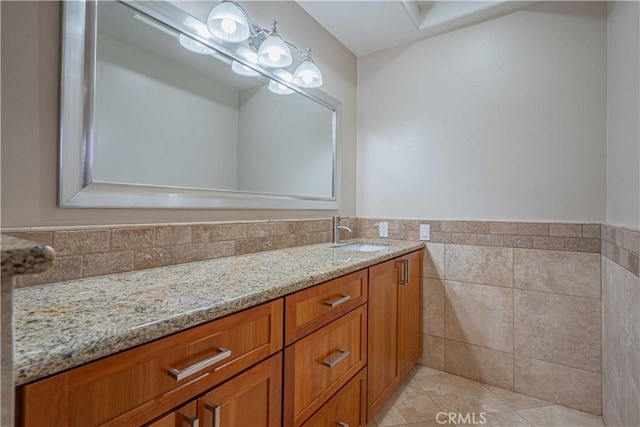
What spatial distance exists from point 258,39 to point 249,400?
5.51ft

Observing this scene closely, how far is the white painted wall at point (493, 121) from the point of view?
5.80 feet

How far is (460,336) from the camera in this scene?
6.89 feet

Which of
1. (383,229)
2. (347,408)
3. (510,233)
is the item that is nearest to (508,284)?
(510,233)

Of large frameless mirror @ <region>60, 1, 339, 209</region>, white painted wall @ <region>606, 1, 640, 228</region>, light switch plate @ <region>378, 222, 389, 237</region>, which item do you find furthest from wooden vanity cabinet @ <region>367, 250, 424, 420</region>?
white painted wall @ <region>606, 1, 640, 228</region>

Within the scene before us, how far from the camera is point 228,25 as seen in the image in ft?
4.67

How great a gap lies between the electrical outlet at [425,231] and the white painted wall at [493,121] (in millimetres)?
92

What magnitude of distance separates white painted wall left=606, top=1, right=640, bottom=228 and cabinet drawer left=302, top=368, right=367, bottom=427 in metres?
1.31

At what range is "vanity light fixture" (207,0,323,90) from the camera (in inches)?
53.7

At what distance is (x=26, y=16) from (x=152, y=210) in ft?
2.26

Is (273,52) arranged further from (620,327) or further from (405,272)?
(620,327)

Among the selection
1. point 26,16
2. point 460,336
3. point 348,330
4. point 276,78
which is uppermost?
point 276,78

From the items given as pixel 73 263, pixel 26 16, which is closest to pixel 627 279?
pixel 73 263

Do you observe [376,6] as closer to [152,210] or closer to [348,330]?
[152,210]

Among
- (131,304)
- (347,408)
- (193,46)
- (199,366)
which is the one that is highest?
(193,46)
